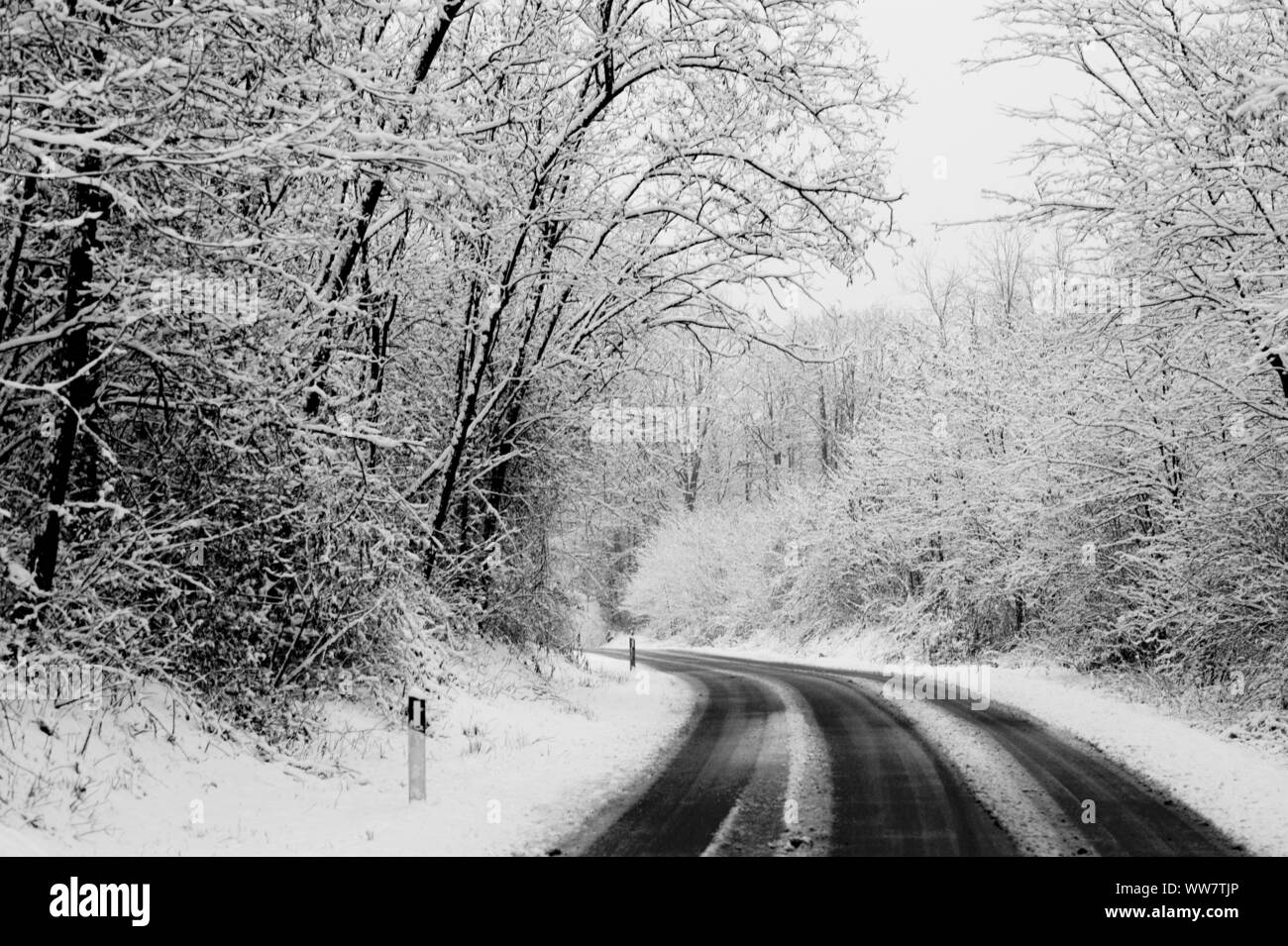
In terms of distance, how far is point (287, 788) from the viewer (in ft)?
25.0

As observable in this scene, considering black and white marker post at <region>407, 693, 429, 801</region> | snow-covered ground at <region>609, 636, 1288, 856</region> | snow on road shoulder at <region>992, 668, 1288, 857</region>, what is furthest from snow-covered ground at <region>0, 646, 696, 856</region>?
snow on road shoulder at <region>992, 668, 1288, 857</region>

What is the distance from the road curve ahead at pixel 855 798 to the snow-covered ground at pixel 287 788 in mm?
632

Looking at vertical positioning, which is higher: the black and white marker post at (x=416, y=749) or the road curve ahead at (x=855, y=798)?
the black and white marker post at (x=416, y=749)

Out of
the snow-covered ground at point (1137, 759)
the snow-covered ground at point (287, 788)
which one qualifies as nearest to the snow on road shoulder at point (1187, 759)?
the snow-covered ground at point (1137, 759)

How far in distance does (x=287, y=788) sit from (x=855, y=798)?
15.7 feet

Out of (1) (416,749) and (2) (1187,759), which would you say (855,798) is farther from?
(2) (1187,759)

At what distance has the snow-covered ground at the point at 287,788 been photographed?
19.6 ft

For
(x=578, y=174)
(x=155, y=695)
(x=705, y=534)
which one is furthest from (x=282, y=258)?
(x=705, y=534)

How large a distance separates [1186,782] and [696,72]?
10134 millimetres

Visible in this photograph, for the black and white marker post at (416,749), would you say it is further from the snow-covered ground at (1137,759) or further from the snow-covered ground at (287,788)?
the snow-covered ground at (1137,759)

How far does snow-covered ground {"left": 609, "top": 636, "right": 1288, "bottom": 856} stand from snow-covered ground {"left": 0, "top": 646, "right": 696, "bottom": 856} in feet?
11.4

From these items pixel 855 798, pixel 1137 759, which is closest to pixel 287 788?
pixel 855 798

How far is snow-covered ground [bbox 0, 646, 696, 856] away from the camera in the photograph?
19.6ft

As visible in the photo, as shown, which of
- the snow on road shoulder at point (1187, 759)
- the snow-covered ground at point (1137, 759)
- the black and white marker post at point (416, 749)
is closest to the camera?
the snow-covered ground at point (1137, 759)
